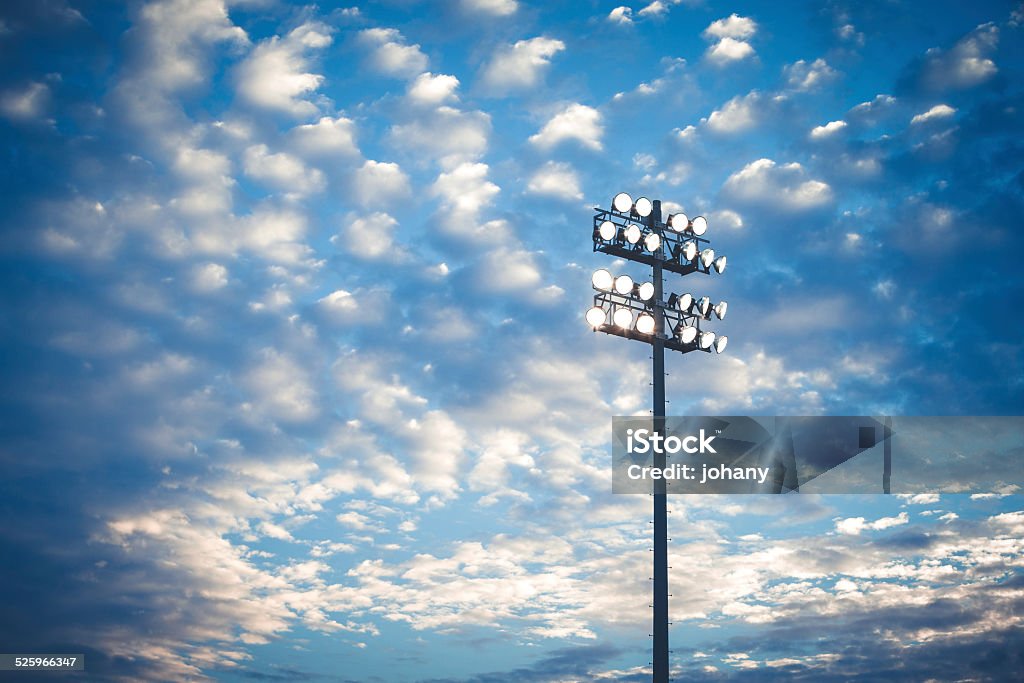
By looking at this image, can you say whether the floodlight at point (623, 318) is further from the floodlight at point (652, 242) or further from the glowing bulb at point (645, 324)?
the floodlight at point (652, 242)

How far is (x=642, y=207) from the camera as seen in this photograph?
27.2 meters

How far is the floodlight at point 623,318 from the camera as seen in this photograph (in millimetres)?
25688

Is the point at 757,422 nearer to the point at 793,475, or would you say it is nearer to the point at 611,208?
Result: the point at 793,475

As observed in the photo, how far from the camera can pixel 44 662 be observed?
36750mm

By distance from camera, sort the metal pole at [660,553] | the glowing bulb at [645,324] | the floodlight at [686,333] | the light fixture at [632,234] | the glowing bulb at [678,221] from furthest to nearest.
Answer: the glowing bulb at [678,221]
the light fixture at [632,234]
the floodlight at [686,333]
the glowing bulb at [645,324]
the metal pole at [660,553]

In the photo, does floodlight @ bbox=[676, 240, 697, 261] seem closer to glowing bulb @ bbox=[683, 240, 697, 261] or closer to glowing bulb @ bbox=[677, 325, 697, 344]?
glowing bulb @ bbox=[683, 240, 697, 261]

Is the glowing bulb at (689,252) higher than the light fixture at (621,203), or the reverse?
the light fixture at (621,203)

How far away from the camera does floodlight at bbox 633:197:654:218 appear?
27.1 m

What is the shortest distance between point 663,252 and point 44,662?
3002 cm

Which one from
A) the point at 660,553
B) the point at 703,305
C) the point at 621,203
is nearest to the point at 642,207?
the point at 621,203

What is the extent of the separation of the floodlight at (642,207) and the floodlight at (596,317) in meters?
3.45

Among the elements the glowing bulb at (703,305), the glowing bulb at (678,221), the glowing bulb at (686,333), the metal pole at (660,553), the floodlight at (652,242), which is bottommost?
the metal pole at (660,553)

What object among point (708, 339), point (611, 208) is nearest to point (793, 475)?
point (708, 339)

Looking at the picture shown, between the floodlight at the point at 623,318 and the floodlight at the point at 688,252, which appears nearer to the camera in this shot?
the floodlight at the point at 623,318
